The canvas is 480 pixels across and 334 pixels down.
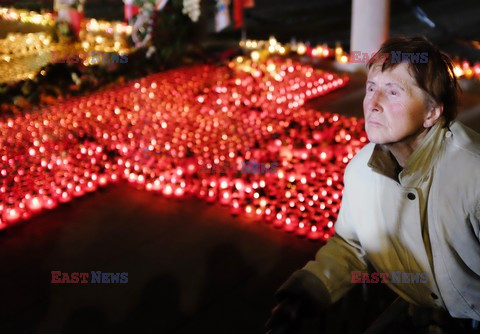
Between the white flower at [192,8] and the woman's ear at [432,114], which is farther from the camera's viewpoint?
the white flower at [192,8]

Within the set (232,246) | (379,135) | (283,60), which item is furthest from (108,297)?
(283,60)

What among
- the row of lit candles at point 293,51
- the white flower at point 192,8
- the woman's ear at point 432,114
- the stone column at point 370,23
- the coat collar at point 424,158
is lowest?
the coat collar at point 424,158

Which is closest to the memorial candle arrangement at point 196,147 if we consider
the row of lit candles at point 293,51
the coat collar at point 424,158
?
the row of lit candles at point 293,51

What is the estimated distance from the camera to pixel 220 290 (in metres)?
3.21

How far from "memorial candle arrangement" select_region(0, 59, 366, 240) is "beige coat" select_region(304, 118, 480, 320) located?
158cm

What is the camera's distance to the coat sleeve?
82.8 inches

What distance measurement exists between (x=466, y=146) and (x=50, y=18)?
958 centimetres

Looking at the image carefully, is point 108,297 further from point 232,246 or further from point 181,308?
point 232,246

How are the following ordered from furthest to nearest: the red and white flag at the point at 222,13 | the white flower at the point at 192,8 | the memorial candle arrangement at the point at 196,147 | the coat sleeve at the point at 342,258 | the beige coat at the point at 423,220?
the red and white flag at the point at 222,13, the white flower at the point at 192,8, the memorial candle arrangement at the point at 196,147, the coat sleeve at the point at 342,258, the beige coat at the point at 423,220

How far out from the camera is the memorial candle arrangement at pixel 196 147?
4.21 metres

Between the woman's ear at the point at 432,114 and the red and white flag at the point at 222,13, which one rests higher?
the red and white flag at the point at 222,13

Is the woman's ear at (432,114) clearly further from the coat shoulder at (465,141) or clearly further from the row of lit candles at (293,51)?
the row of lit candles at (293,51)

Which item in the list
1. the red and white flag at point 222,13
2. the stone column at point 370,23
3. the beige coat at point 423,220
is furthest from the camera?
the red and white flag at point 222,13

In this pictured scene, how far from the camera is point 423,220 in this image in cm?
199
